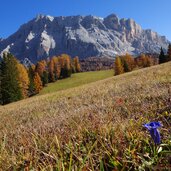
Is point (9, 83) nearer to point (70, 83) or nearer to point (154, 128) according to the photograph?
point (70, 83)

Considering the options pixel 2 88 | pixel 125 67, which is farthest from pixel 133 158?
pixel 125 67

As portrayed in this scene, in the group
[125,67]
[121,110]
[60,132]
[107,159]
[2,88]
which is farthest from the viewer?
[125,67]

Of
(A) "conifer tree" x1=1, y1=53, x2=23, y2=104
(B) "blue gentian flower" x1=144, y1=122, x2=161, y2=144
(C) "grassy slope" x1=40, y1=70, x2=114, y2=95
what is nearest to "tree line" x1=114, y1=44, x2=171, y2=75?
(C) "grassy slope" x1=40, y1=70, x2=114, y2=95

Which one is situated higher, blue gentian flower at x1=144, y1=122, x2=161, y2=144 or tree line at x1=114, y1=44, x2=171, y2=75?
tree line at x1=114, y1=44, x2=171, y2=75

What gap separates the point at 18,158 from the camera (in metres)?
3.06

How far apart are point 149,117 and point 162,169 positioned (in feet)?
6.94

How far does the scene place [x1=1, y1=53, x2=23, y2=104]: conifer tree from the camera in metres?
67.8

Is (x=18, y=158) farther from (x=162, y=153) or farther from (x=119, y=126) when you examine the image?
(x=162, y=153)

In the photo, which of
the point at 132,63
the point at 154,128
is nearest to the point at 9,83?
the point at 154,128

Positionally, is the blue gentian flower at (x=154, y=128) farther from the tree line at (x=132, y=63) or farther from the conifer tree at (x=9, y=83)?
the tree line at (x=132, y=63)

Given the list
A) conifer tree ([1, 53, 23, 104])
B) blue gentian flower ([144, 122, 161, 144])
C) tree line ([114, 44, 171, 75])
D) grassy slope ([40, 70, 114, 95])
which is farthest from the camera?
grassy slope ([40, 70, 114, 95])

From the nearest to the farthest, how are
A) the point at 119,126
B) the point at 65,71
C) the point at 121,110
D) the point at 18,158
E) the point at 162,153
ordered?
the point at 162,153, the point at 18,158, the point at 119,126, the point at 121,110, the point at 65,71

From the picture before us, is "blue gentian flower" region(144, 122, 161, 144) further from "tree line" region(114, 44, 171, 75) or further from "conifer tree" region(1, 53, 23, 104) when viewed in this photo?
"tree line" region(114, 44, 171, 75)

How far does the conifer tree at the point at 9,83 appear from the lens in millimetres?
67750
